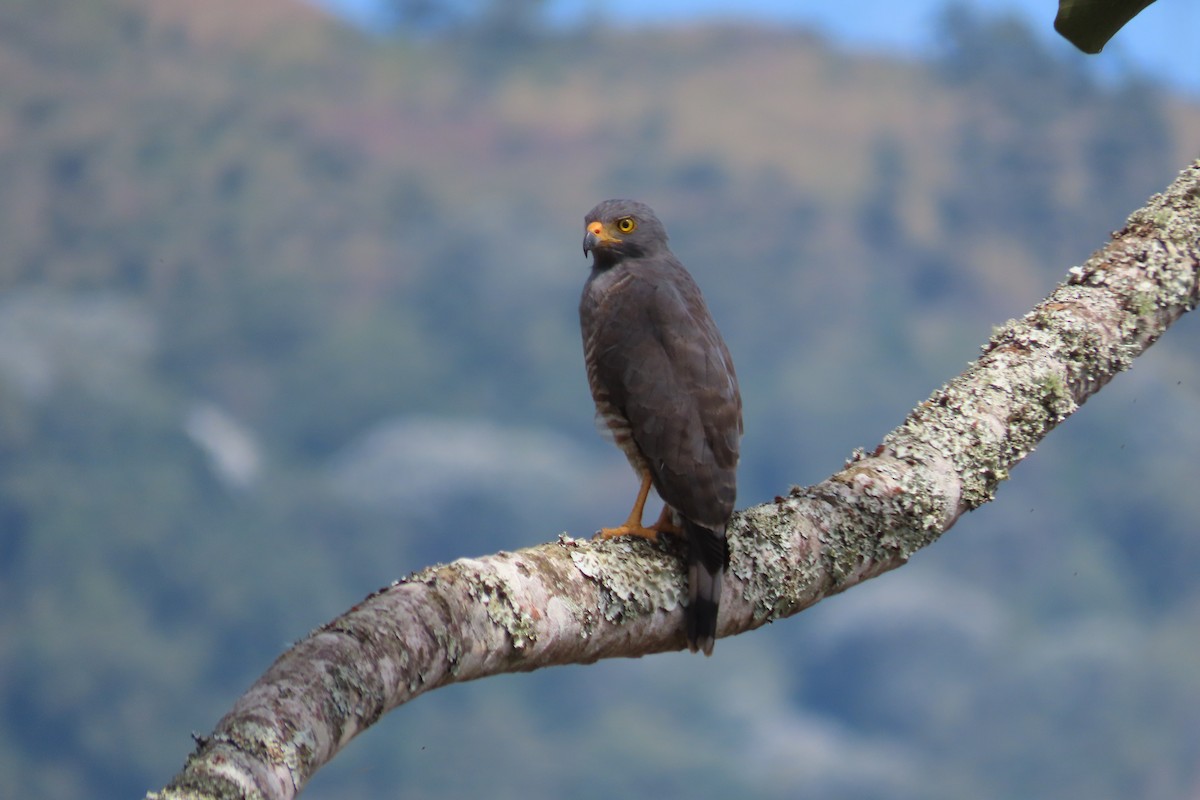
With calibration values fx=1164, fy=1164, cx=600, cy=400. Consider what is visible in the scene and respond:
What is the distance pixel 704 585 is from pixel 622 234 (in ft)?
4.70

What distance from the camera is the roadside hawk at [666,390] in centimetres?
261

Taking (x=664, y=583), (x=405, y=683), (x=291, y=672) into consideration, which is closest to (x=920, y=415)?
(x=664, y=583)

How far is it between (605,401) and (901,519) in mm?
882

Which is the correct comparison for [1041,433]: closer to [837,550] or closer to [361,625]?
[837,550]

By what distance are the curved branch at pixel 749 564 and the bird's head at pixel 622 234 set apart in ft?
3.52

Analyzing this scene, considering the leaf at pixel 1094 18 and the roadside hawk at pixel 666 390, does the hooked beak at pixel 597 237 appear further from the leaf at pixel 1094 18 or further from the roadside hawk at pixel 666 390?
the leaf at pixel 1094 18

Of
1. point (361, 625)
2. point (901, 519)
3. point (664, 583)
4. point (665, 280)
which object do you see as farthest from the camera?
point (665, 280)

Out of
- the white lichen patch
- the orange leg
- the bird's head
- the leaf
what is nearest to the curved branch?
the white lichen patch

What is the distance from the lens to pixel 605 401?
2998 mm

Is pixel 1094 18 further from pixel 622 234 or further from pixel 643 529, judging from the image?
pixel 622 234

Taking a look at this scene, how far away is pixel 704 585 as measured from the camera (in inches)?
89.0

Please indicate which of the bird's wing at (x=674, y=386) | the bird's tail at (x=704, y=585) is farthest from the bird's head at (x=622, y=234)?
the bird's tail at (x=704, y=585)

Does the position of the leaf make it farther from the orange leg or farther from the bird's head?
the bird's head

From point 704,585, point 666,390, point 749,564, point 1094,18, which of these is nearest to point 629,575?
point 704,585
